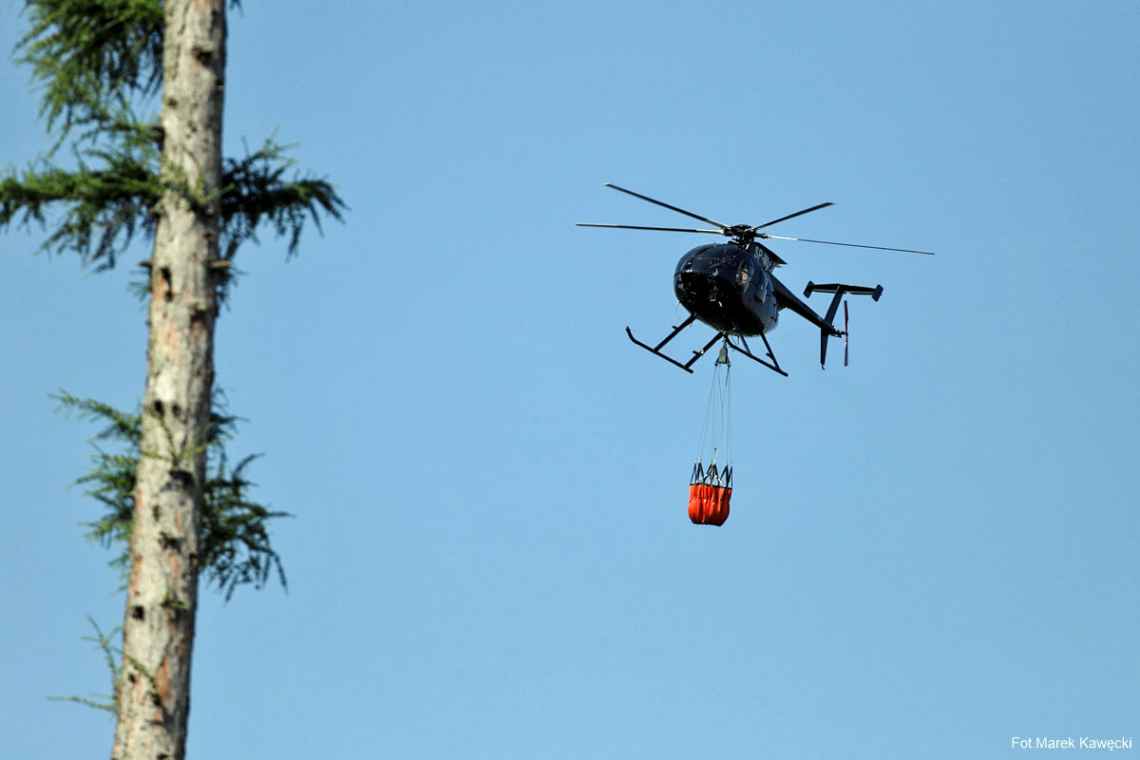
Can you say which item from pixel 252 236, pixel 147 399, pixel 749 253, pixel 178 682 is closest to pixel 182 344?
pixel 147 399

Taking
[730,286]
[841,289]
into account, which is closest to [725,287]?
[730,286]

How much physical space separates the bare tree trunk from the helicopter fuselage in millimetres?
27620

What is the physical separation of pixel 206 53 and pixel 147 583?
3.44 meters

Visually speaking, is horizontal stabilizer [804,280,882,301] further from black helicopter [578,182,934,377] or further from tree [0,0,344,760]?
tree [0,0,344,760]

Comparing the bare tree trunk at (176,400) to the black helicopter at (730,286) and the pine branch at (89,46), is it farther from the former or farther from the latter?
the black helicopter at (730,286)

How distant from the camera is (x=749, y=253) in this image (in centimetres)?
3938

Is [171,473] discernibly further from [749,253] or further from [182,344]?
[749,253]

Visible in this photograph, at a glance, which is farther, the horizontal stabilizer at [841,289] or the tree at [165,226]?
the horizontal stabilizer at [841,289]

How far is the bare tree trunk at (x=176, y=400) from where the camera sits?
407 inches

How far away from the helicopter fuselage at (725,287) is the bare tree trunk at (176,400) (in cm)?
2762

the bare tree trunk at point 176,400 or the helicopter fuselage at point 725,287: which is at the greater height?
the helicopter fuselage at point 725,287

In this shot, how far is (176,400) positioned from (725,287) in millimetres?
28293

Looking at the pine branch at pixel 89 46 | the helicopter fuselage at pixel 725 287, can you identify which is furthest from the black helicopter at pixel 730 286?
the pine branch at pixel 89 46

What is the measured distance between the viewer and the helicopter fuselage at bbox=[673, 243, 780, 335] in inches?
1505
